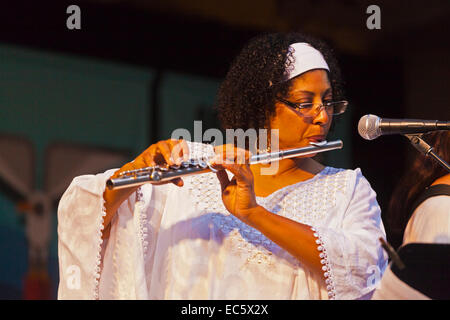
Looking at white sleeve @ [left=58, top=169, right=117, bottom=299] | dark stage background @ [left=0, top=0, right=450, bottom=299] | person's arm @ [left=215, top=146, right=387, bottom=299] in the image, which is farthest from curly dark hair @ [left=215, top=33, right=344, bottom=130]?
A: dark stage background @ [left=0, top=0, right=450, bottom=299]

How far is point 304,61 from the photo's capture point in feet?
6.46

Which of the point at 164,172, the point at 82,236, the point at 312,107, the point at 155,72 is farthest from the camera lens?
the point at 155,72

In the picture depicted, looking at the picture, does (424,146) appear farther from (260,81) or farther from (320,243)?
(260,81)

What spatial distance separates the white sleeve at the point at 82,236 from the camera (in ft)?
5.77

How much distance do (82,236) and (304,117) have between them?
2.40 ft

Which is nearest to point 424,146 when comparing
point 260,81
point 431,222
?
point 431,222

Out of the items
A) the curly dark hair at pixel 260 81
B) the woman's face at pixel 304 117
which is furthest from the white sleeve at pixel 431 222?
the curly dark hair at pixel 260 81

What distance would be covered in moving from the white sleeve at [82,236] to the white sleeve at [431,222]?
89cm

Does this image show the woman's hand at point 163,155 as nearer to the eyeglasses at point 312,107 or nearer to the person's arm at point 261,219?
the person's arm at point 261,219

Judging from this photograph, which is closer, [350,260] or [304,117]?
[350,260]

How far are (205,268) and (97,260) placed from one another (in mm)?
314

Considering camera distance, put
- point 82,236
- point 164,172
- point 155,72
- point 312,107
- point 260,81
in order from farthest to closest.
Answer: point 155,72, point 260,81, point 312,107, point 82,236, point 164,172
